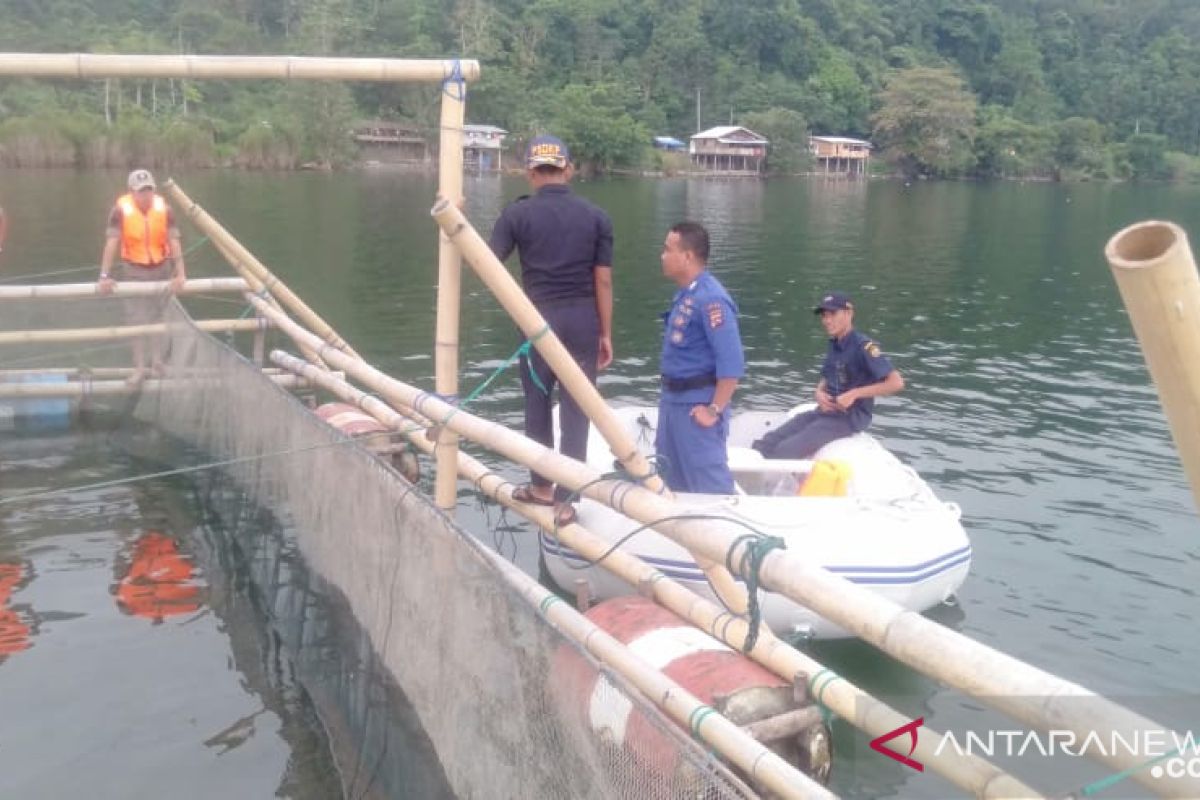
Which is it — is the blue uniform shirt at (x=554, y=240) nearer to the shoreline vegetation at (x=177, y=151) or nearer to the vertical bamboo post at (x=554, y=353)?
the vertical bamboo post at (x=554, y=353)

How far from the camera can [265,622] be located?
7805 millimetres

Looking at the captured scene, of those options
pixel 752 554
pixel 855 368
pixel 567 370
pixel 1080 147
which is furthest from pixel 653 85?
pixel 752 554

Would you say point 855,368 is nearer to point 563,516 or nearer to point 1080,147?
point 563,516

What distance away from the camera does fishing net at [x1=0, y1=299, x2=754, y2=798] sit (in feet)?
12.2

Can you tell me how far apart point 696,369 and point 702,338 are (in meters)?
0.21

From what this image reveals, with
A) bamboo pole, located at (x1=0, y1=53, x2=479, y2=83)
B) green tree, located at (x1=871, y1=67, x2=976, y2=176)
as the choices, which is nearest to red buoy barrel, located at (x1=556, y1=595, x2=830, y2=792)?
bamboo pole, located at (x1=0, y1=53, x2=479, y2=83)

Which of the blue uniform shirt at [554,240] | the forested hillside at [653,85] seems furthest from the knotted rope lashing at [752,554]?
the forested hillside at [653,85]

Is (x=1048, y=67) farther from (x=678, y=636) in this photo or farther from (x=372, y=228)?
(x=678, y=636)

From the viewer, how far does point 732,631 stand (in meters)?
5.06

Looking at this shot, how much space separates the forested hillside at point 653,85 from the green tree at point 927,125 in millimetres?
197

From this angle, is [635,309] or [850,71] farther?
[850,71]

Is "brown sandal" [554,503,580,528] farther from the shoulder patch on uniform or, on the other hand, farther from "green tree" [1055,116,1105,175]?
"green tree" [1055,116,1105,175]

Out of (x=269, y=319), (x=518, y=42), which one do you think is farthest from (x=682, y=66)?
(x=269, y=319)

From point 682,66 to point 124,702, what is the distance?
11244 cm
